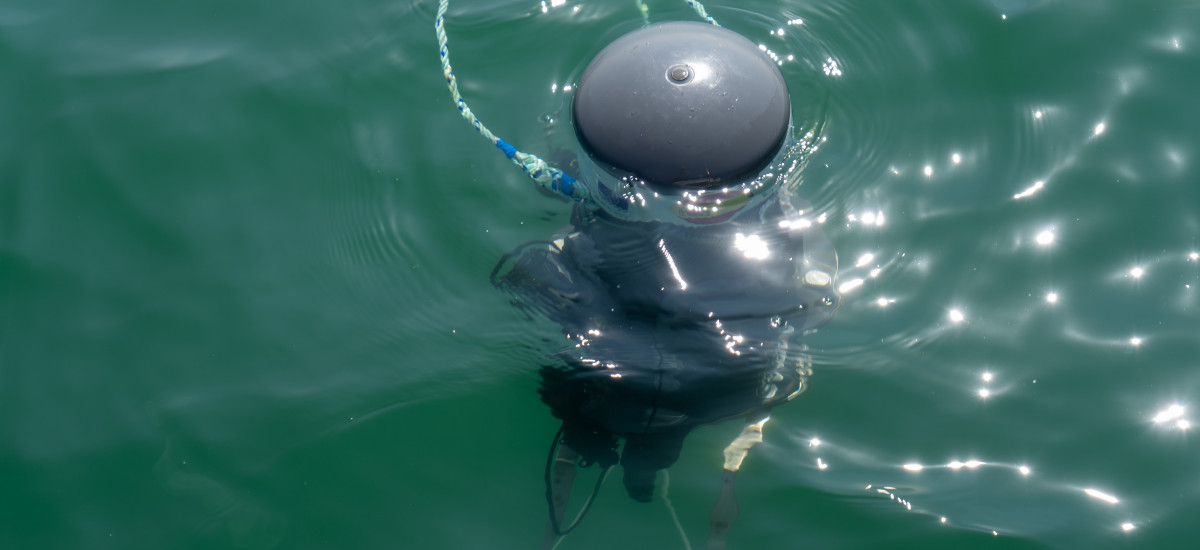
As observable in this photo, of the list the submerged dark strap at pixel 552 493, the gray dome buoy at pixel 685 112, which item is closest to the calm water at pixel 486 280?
the submerged dark strap at pixel 552 493

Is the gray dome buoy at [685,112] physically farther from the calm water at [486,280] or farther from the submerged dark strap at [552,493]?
the submerged dark strap at [552,493]

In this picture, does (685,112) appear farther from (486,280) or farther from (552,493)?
(552,493)

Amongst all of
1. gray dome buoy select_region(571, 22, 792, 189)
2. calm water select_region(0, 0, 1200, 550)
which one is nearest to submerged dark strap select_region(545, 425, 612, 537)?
calm water select_region(0, 0, 1200, 550)

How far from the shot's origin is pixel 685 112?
9.45 feet

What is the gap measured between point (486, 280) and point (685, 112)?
1.24 m

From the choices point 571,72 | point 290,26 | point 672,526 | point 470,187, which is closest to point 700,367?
point 672,526

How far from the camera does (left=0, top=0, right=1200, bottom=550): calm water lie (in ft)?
10.6

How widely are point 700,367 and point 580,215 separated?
2.63ft

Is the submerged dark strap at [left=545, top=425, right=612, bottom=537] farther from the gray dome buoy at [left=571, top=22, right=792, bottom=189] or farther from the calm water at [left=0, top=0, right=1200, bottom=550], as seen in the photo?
the gray dome buoy at [left=571, top=22, right=792, bottom=189]

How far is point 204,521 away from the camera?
128 inches

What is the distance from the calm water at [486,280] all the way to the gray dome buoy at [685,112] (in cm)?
84

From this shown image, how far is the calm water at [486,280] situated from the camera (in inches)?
127

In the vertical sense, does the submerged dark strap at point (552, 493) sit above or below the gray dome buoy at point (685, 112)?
below

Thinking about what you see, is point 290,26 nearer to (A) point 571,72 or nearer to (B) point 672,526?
(A) point 571,72
